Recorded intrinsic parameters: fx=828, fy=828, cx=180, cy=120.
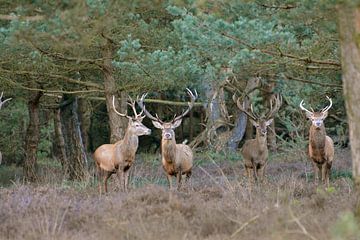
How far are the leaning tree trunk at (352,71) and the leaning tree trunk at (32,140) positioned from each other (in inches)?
548

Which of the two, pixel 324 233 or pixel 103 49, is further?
pixel 103 49

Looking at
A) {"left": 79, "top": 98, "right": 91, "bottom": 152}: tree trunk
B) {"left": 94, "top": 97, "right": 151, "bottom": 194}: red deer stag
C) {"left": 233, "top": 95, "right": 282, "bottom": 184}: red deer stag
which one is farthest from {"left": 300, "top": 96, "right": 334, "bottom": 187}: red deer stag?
{"left": 79, "top": 98, "right": 91, "bottom": 152}: tree trunk

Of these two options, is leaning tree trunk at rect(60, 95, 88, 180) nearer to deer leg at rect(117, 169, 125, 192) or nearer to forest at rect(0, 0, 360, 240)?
forest at rect(0, 0, 360, 240)

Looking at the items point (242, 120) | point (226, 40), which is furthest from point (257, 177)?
point (242, 120)

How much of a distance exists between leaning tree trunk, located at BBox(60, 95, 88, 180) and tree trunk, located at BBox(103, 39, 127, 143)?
8.59ft

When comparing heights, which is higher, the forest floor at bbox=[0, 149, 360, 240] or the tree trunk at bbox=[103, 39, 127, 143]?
the tree trunk at bbox=[103, 39, 127, 143]

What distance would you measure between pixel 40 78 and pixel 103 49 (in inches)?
85.5

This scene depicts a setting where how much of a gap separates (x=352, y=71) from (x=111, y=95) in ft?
32.5

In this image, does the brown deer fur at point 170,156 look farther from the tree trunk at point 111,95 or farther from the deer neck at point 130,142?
the tree trunk at point 111,95

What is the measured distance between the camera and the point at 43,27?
38.7 ft

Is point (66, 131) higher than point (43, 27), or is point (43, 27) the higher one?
point (43, 27)

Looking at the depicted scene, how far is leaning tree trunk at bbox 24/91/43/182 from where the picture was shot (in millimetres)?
22703

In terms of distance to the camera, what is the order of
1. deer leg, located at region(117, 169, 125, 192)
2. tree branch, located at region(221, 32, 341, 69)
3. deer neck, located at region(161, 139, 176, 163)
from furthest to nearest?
deer neck, located at region(161, 139, 176, 163), deer leg, located at region(117, 169, 125, 192), tree branch, located at region(221, 32, 341, 69)

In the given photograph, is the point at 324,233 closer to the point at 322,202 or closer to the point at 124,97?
the point at 322,202
